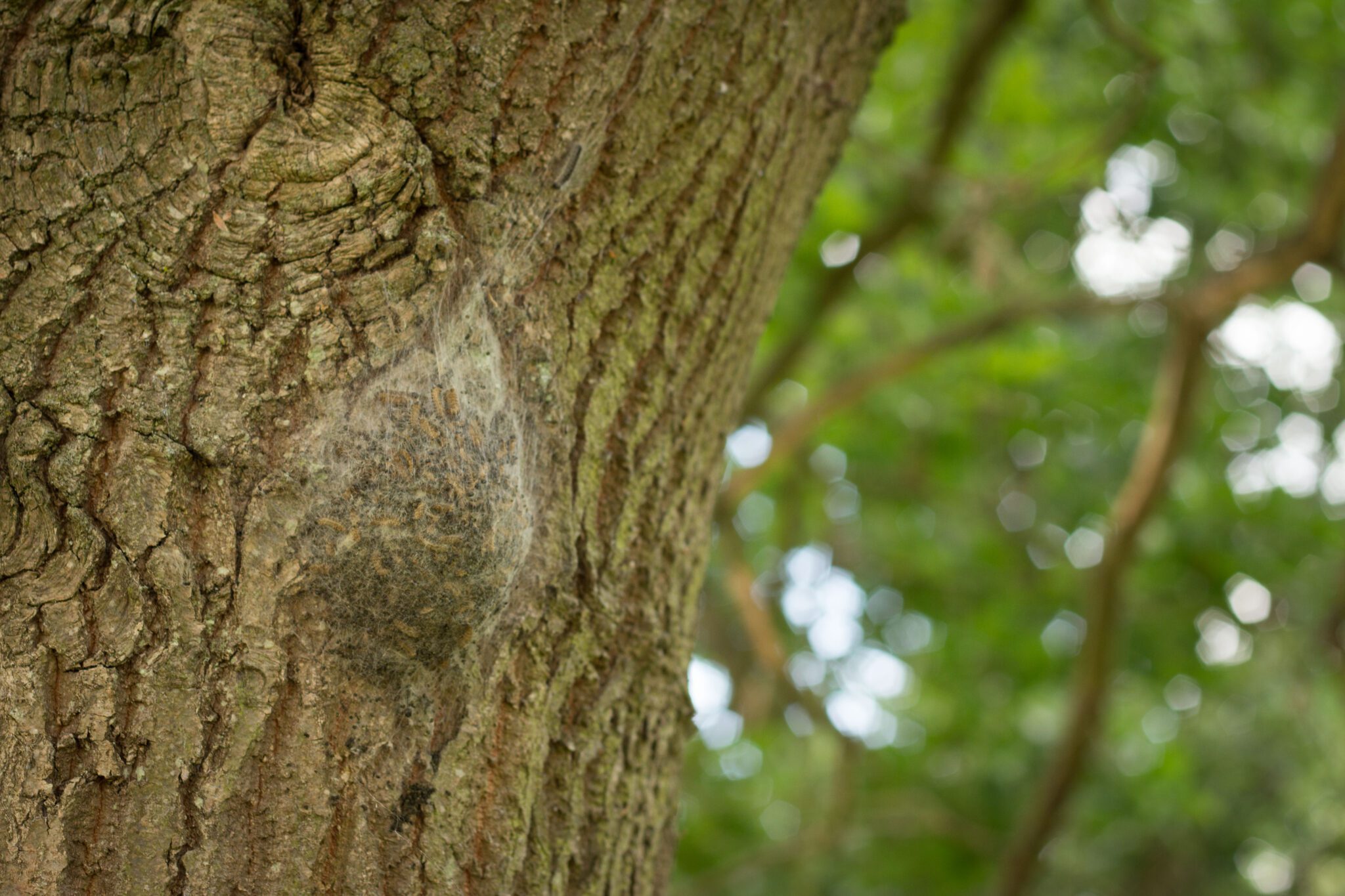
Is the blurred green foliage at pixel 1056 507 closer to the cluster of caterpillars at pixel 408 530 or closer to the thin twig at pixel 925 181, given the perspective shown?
the thin twig at pixel 925 181

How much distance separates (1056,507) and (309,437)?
5.89 meters

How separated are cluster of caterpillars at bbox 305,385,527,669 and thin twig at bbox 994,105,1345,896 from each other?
11.1 feet

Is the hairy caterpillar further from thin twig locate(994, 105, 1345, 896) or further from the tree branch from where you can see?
the tree branch

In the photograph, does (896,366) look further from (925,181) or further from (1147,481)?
(1147,481)

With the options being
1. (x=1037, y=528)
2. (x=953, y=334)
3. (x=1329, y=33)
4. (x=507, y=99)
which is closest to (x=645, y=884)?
(x=507, y=99)

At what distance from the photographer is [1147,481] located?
13.3 ft

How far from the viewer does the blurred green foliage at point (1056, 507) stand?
4855 millimetres

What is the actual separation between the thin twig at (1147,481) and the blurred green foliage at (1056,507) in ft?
0.69

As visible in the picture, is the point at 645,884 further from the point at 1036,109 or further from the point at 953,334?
the point at 1036,109

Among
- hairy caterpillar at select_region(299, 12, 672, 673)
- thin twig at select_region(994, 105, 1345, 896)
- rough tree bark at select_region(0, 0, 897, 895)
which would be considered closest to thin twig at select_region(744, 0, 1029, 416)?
thin twig at select_region(994, 105, 1345, 896)

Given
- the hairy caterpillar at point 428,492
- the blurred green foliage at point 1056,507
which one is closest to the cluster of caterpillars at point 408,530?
the hairy caterpillar at point 428,492

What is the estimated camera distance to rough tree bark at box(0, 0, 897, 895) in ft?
3.61

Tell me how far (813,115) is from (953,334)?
10.3 ft

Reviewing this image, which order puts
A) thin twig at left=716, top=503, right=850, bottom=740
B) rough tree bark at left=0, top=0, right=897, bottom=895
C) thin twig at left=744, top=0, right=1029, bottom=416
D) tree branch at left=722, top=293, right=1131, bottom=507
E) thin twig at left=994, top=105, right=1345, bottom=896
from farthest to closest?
1. thin twig at left=716, top=503, right=850, bottom=740
2. tree branch at left=722, top=293, right=1131, bottom=507
3. thin twig at left=744, top=0, right=1029, bottom=416
4. thin twig at left=994, top=105, right=1345, bottom=896
5. rough tree bark at left=0, top=0, right=897, bottom=895
